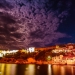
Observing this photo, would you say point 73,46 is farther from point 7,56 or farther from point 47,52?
point 7,56

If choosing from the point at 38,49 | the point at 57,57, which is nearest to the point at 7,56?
the point at 38,49

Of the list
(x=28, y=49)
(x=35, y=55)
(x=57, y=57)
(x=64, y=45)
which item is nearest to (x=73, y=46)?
(x=64, y=45)

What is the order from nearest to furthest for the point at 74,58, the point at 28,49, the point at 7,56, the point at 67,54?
1. the point at 74,58
2. the point at 67,54
3. the point at 7,56
4. the point at 28,49

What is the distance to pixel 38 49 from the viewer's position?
107 meters

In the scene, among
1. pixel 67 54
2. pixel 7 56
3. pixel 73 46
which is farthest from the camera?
pixel 7 56

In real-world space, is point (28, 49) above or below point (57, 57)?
above

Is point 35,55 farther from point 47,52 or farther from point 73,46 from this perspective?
point 73,46

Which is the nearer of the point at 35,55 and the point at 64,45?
the point at 64,45

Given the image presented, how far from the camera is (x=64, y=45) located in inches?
3629

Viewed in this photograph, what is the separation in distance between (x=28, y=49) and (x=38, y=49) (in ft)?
22.9

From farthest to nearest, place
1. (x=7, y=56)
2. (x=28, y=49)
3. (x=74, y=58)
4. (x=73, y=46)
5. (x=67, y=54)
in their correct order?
(x=28, y=49)
(x=7, y=56)
(x=73, y=46)
(x=67, y=54)
(x=74, y=58)

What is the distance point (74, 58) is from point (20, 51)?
139 feet

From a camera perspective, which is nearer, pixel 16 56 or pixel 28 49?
pixel 16 56

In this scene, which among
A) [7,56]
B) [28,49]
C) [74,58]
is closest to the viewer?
[74,58]
